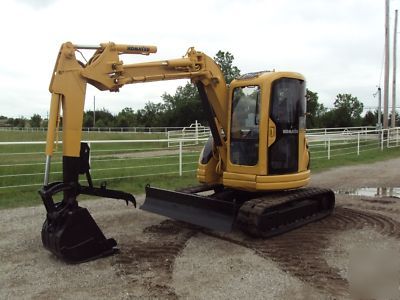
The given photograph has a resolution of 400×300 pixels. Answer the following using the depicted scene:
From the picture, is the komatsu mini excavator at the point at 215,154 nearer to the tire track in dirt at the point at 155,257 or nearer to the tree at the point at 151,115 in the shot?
the tire track in dirt at the point at 155,257

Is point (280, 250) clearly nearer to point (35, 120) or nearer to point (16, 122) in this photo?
point (35, 120)

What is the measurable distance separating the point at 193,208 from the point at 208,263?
1.73 m

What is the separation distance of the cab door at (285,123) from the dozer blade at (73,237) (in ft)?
9.76

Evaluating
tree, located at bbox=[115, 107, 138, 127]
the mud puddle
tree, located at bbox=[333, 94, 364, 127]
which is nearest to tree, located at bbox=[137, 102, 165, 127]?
tree, located at bbox=[115, 107, 138, 127]

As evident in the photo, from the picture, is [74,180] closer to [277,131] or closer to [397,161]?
[277,131]

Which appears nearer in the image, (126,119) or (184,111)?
(184,111)

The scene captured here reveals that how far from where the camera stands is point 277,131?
7566mm

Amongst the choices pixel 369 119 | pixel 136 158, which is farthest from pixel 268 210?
pixel 369 119

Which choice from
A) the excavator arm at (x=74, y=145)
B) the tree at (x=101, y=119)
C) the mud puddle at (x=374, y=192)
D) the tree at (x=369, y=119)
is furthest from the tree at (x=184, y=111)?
the excavator arm at (x=74, y=145)

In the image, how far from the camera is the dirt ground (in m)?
5.16

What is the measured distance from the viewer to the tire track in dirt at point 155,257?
5.32m

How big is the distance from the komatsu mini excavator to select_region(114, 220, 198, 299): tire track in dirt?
0.89 ft

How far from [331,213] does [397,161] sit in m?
12.3

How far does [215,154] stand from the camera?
8.55m
